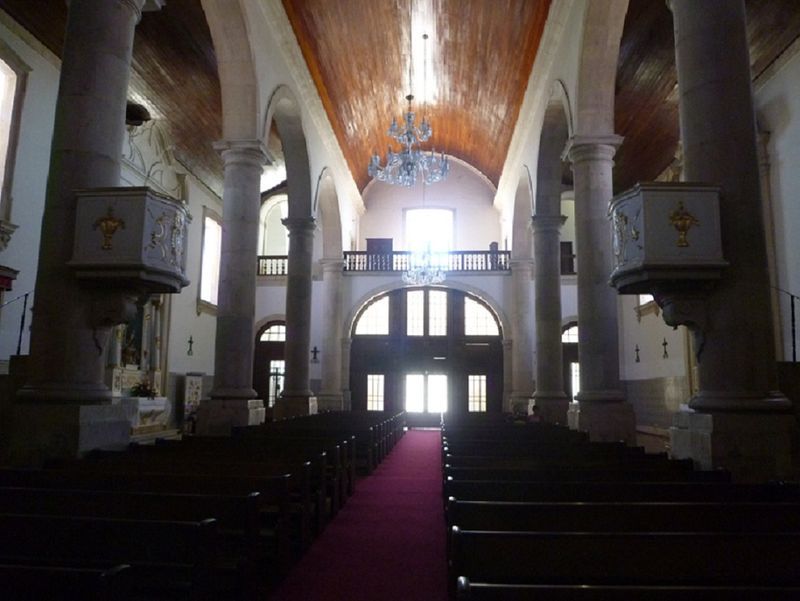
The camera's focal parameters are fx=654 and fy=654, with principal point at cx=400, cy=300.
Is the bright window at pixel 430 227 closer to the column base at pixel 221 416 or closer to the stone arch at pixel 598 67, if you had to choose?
the stone arch at pixel 598 67

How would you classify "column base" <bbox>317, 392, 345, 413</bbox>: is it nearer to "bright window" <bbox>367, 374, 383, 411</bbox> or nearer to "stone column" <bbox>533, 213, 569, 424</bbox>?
"bright window" <bbox>367, 374, 383, 411</bbox>

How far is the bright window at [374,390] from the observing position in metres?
21.2

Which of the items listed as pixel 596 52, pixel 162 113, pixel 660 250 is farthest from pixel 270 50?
pixel 660 250

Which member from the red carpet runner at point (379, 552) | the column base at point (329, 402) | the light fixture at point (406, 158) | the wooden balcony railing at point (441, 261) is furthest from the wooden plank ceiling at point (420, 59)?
the red carpet runner at point (379, 552)

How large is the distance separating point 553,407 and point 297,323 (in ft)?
18.4

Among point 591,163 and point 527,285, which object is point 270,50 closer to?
point 591,163

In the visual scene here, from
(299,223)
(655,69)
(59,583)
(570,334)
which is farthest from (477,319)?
(59,583)

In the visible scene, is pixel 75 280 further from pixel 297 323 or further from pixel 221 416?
pixel 297 323

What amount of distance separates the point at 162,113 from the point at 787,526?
49.0 feet

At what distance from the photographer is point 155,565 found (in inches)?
112

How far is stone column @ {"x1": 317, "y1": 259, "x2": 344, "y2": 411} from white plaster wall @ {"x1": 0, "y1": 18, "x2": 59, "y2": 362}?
949 cm

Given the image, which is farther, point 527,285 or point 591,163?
point 527,285

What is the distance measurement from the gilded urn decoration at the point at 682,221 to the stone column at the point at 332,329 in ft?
49.3

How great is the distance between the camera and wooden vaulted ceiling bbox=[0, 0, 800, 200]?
11211mm
